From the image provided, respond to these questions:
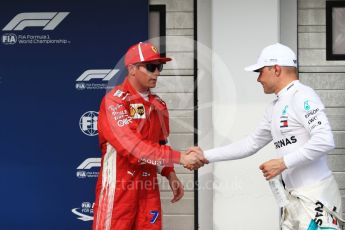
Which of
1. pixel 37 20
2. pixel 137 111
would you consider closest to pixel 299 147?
pixel 137 111

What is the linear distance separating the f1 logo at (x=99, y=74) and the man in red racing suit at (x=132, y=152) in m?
1.42

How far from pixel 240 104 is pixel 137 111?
158 cm

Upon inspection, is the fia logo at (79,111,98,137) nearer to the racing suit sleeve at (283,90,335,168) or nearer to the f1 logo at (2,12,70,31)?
the f1 logo at (2,12,70,31)

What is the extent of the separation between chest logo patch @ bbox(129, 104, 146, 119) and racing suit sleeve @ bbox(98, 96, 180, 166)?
28mm

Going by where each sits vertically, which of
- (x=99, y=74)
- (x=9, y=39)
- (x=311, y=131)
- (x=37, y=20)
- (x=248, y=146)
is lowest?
(x=248, y=146)

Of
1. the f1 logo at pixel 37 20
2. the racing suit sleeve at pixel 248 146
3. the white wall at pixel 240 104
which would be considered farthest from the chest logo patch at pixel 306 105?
the f1 logo at pixel 37 20

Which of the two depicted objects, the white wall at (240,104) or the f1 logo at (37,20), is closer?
the white wall at (240,104)

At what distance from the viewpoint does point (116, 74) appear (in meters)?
6.73

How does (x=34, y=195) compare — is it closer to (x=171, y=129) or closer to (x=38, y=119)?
(x=38, y=119)

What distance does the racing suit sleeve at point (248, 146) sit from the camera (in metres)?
5.13

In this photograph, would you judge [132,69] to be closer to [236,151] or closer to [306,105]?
[236,151]

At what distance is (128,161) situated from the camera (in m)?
5.11

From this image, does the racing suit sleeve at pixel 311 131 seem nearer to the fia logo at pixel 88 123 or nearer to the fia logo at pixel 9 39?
the fia logo at pixel 88 123

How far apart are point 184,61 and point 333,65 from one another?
1.46 metres
